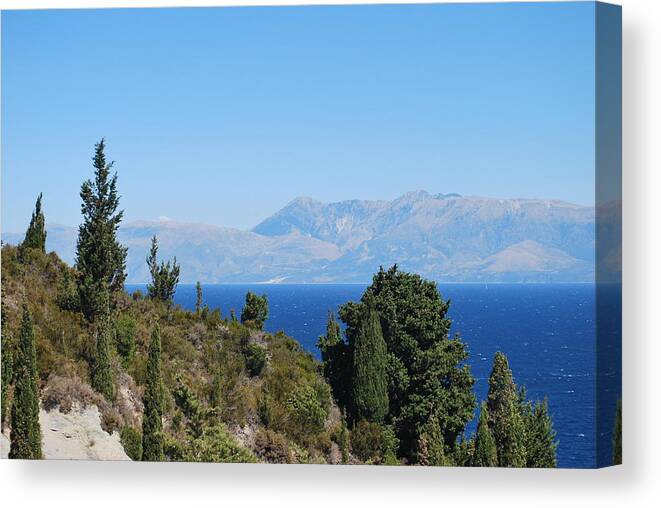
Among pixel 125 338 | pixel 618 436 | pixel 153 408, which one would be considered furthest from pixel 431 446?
pixel 125 338

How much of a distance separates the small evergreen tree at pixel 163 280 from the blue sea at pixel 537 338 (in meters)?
0.53

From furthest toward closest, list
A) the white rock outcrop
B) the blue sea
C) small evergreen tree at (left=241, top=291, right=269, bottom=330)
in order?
small evergreen tree at (left=241, top=291, right=269, bottom=330), the white rock outcrop, the blue sea

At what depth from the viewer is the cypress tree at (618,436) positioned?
520 inches

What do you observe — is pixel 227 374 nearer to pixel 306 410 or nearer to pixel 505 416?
pixel 306 410

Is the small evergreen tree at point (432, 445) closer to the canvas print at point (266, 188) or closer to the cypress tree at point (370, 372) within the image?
the canvas print at point (266, 188)

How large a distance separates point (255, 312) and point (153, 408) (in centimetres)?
368

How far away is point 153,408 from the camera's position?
15.0 m

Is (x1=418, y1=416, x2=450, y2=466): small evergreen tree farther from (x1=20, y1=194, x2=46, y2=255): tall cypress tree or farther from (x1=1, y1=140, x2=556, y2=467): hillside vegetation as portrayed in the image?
(x1=20, y1=194, x2=46, y2=255): tall cypress tree

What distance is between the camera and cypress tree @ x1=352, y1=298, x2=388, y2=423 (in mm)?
16578

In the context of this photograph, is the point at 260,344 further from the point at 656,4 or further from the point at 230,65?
the point at 656,4

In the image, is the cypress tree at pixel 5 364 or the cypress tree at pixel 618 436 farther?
the cypress tree at pixel 5 364

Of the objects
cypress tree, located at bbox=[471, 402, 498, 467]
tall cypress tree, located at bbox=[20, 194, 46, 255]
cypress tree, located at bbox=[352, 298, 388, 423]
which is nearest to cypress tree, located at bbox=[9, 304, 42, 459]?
tall cypress tree, located at bbox=[20, 194, 46, 255]

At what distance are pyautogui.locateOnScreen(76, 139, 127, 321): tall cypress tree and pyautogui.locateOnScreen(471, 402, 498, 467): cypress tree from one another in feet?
22.2

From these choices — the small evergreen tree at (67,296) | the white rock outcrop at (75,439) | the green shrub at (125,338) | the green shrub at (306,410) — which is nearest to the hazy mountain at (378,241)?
the small evergreen tree at (67,296)
